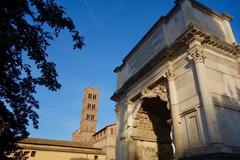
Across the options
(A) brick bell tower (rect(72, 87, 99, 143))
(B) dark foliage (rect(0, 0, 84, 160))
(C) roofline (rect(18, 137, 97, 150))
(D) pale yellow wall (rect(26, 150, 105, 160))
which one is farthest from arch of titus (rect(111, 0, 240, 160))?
(A) brick bell tower (rect(72, 87, 99, 143))

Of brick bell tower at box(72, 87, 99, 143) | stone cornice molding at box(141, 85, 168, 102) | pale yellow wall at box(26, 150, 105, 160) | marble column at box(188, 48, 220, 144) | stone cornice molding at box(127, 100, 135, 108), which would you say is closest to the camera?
marble column at box(188, 48, 220, 144)

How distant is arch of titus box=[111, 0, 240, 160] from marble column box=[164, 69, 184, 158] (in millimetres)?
18

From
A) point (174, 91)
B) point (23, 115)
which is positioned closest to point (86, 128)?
point (174, 91)

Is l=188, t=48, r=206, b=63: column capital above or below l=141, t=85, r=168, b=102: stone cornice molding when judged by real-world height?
above

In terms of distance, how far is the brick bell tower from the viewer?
2344 inches

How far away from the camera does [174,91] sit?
11500 millimetres

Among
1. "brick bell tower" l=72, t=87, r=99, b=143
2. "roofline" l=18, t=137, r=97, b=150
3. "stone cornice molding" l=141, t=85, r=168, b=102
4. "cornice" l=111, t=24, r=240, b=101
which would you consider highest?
"brick bell tower" l=72, t=87, r=99, b=143

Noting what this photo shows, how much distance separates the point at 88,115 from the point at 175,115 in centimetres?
5408

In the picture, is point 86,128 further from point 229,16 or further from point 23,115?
point 23,115

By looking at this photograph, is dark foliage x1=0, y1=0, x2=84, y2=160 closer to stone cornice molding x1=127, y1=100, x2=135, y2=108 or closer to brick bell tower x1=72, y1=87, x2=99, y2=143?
stone cornice molding x1=127, y1=100, x2=135, y2=108

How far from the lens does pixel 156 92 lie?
43.3 ft

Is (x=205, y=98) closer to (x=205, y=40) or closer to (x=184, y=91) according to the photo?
(x=184, y=91)

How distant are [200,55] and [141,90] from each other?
5.38 m

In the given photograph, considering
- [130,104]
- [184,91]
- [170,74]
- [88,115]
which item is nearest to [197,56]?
[184,91]
